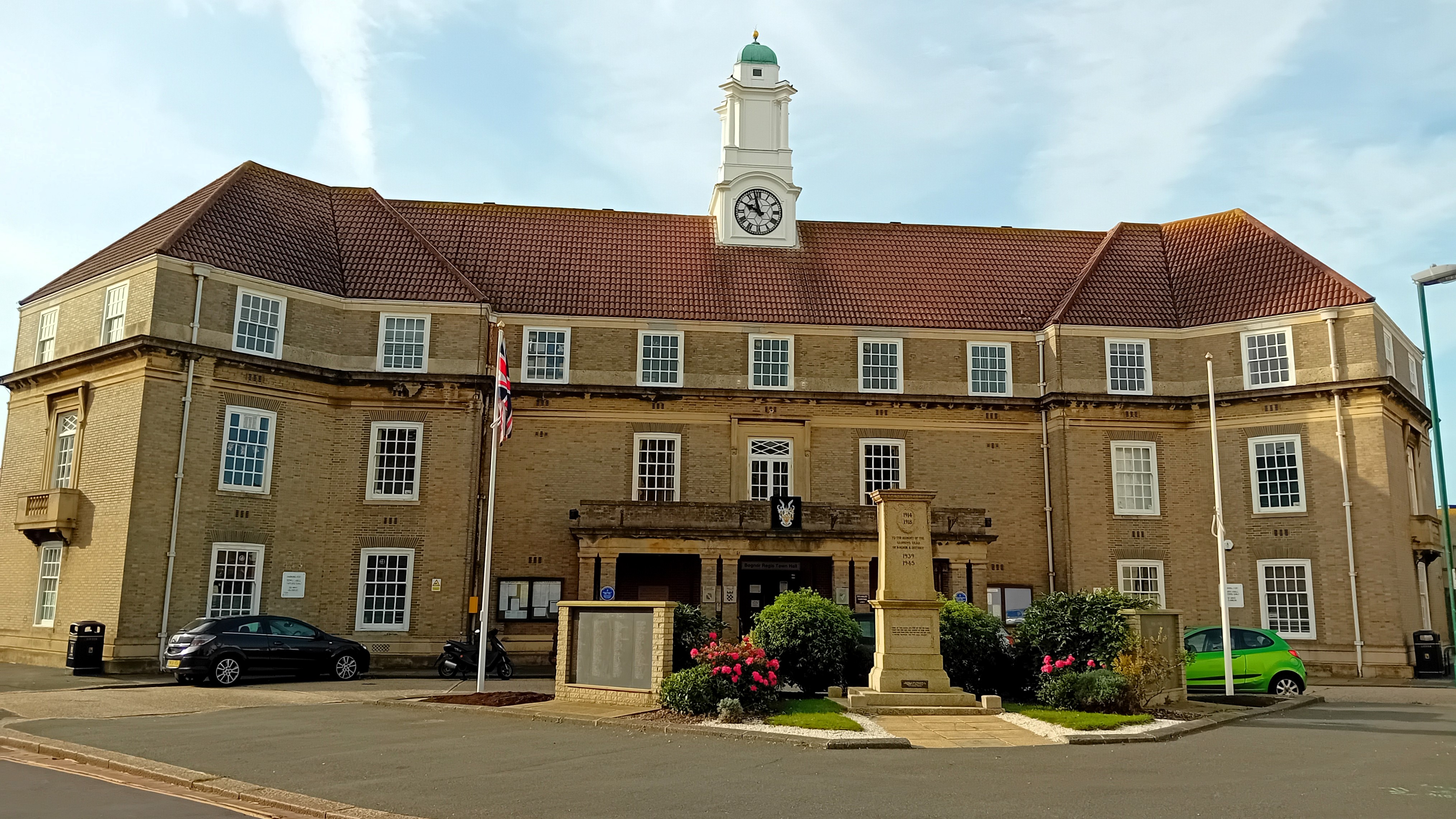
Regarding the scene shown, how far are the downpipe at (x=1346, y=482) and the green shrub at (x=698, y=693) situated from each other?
816 inches

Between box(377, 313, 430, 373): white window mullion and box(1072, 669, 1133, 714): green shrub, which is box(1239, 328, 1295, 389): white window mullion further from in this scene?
box(377, 313, 430, 373): white window mullion

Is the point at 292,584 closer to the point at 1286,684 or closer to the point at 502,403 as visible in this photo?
the point at 502,403

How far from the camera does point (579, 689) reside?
19000mm

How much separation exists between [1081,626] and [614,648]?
8021 mm

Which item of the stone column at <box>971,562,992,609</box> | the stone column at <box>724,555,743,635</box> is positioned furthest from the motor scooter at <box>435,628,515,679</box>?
the stone column at <box>971,562,992,609</box>

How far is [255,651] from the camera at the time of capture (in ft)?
A: 77.3

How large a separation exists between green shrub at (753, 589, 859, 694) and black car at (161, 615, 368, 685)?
442 inches

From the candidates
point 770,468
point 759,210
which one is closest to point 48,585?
point 770,468

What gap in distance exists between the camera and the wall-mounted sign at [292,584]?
28969mm

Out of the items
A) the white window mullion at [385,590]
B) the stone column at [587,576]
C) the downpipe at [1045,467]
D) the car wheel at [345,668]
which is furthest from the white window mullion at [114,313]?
the downpipe at [1045,467]

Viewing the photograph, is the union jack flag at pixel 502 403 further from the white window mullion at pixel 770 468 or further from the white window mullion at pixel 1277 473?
the white window mullion at pixel 1277 473

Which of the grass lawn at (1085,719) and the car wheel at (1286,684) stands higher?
the car wheel at (1286,684)

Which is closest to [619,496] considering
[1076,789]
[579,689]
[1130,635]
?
[579,689]

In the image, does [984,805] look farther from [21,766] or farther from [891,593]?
[21,766]
